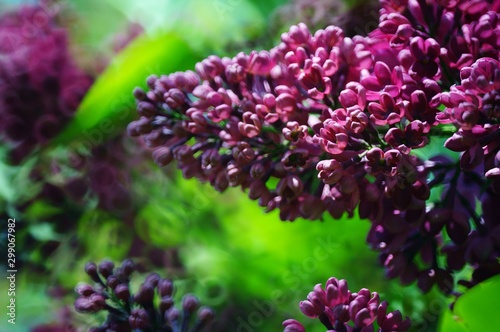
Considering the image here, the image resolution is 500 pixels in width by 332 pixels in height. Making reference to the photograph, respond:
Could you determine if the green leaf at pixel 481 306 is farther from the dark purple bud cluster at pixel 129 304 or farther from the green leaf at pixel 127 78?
the green leaf at pixel 127 78

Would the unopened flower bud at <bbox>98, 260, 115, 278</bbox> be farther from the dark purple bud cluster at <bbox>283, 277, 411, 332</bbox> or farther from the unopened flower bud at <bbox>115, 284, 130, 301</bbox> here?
the dark purple bud cluster at <bbox>283, 277, 411, 332</bbox>

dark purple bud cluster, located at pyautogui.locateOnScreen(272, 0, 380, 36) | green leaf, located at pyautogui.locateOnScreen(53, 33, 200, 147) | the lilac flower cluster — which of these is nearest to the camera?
the lilac flower cluster

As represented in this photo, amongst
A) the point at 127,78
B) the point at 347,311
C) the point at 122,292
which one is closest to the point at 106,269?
the point at 122,292

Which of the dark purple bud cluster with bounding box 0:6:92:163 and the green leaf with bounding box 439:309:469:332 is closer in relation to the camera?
the green leaf with bounding box 439:309:469:332

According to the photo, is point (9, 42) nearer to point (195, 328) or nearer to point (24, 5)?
point (24, 5)

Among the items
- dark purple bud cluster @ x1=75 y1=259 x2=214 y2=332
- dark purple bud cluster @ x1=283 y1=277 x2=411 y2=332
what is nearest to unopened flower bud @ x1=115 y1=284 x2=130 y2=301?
dark purple bud cluster @ x1=75 y1=259 x2=214 y2=332

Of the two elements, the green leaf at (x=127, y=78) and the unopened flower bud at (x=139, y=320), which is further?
the green leaf at (x=127, y=78)

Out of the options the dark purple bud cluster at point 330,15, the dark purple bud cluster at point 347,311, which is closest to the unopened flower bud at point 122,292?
the dark purple bud cluster at point 347,311
